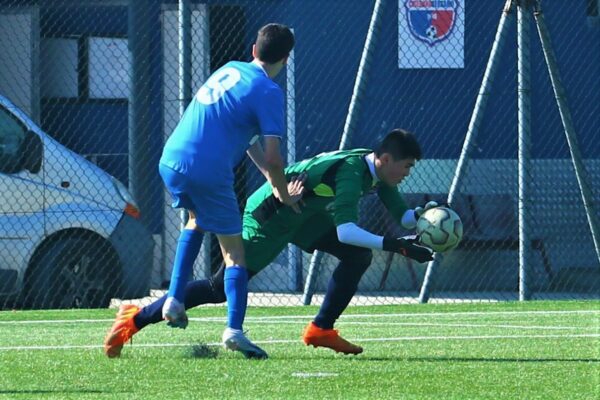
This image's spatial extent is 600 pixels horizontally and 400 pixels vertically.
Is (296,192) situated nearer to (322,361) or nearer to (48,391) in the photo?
(322,361)

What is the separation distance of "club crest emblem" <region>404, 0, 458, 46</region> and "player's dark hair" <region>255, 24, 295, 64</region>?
800 centimetres

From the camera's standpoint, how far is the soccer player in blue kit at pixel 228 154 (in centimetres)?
802

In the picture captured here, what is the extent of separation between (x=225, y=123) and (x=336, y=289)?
115 centimetres

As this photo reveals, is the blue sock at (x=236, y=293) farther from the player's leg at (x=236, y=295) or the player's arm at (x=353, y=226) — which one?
the player's arm at (x=353, y=226)

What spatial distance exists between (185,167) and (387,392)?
192 cm

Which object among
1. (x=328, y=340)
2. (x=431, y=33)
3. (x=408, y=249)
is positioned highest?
(x=408, y=249)

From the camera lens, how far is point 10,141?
13.7m

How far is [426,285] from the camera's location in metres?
13.7

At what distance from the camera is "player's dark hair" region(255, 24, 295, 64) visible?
815cm

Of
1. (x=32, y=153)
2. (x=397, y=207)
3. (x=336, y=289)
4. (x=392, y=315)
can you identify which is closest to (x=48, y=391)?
(x=336, y=289)

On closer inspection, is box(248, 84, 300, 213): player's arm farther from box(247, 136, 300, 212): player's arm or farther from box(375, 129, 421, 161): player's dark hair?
box(375, 129, 421, 161): player's dark hair

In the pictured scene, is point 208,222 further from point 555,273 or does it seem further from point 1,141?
point 555,273

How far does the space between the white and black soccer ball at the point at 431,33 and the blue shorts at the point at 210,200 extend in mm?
8210

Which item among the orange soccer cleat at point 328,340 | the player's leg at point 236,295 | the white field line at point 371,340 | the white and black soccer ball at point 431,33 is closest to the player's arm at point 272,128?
the player's leg at point 236,295
